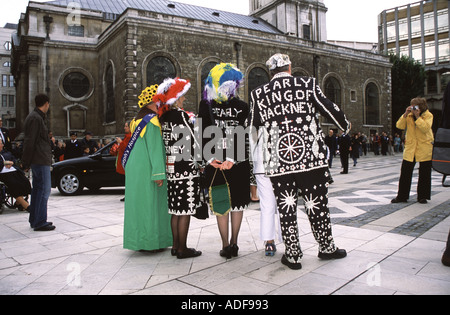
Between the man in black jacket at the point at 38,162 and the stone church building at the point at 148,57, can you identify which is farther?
the stone church building at the point at 148,57

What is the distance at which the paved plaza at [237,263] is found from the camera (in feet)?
8.86

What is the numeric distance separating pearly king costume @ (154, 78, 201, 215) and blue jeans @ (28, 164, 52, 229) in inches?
103

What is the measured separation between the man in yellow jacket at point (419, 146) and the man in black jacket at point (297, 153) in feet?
12.4

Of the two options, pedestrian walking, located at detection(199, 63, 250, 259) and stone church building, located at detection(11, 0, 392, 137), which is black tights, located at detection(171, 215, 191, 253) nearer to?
pedestrian walking, located at detection(199, 63, 250, 259)

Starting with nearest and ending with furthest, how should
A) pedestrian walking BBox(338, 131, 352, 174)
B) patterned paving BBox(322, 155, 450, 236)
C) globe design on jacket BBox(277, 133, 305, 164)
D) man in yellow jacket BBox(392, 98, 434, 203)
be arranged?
globe design on jacket BBox(277, 133, 305, 164)
patterned paving BBox(322, 155, 450, 236)
man in yellow jacket BBox(392, 98, 434, 203)
pedestrian walking BBox(338, 131, 352, 174)

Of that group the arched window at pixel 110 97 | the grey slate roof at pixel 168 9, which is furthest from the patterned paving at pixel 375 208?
the grey slate roof at pixel 168 9

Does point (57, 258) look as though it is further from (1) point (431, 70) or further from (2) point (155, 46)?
(1) point (431, 70)

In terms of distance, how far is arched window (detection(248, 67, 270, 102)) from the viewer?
27.4 meters

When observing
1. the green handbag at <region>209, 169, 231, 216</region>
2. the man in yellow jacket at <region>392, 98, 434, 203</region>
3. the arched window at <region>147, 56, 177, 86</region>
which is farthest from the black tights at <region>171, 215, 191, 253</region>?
the arched window at <region>147, 56, 177, 86</region>

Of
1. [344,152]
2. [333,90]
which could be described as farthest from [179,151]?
[333,90]

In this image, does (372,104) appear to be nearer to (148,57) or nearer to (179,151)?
(148,57)

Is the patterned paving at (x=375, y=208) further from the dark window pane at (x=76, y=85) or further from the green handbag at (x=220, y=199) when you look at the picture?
the dark window pane at (x=76, y=85)

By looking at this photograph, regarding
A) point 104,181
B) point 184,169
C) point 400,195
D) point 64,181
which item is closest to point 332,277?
point 184,169

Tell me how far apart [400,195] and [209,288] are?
494 centimetres
